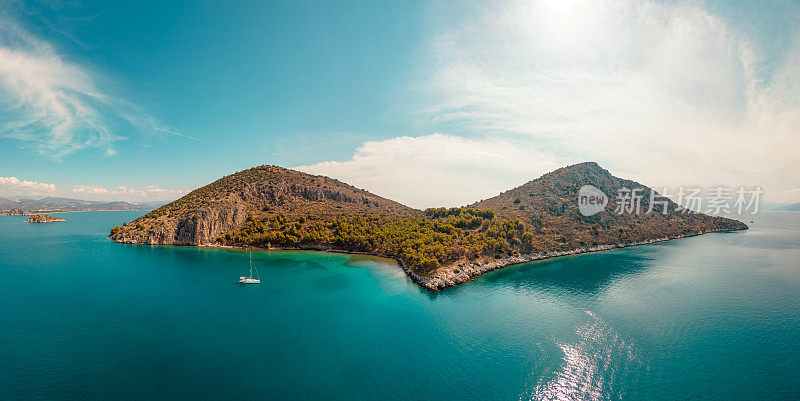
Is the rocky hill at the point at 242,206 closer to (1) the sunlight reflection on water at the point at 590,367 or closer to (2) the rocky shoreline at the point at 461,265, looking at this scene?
(2) the rocky shoreline at the point at 461,265

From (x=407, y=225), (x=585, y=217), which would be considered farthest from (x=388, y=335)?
(x=585, y=217)

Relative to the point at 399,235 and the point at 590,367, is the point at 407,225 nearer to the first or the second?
the point at 399,235

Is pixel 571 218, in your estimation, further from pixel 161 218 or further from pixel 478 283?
pixel 161 218

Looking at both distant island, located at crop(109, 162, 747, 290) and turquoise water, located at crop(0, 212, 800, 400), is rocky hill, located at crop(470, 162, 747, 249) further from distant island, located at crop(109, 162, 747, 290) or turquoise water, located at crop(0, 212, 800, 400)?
turquoise water, located at crop(0, 212, 800, 400)

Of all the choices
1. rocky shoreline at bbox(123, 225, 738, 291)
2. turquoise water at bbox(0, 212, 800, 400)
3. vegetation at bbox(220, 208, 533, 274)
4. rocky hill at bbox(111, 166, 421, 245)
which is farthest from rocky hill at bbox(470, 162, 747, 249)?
rocky hill at bbox(111, 166, 421, 245)

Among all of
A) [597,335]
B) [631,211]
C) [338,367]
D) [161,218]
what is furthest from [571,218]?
[161,218]

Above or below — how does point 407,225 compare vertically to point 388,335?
above

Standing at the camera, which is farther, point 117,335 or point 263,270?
point 263,270
